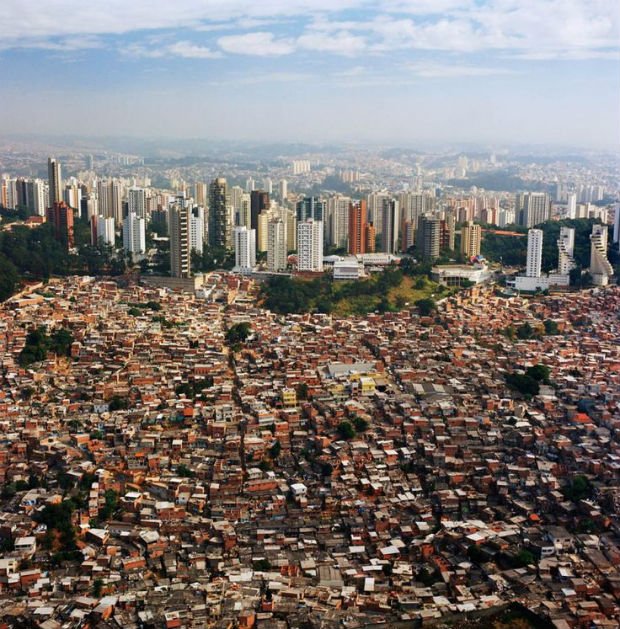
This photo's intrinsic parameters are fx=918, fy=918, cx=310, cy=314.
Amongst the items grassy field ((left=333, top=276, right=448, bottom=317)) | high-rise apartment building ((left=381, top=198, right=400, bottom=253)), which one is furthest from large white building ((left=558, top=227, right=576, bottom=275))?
high-rise apartment building ((left=381, top=198, right=400, bottom=253))

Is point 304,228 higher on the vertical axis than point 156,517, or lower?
higher

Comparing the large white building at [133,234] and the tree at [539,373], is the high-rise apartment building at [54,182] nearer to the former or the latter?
the large white building at [133,234]

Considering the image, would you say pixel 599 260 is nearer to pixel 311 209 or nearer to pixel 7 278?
Result: pixel 311 209

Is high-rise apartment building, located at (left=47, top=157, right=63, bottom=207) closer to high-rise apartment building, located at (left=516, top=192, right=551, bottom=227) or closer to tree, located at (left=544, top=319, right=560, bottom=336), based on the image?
tree, located at (left=544, top=319, right=560, bottom=336)

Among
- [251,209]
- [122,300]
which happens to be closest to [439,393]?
[122,300]

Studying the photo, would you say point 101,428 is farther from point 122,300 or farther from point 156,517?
point 122,300

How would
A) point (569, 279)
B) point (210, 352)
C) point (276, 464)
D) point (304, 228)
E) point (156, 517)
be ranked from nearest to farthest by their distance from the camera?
point (156, 517)
point (276, 464)
point (210, 352)
point (569, 279)
point (304, 228)

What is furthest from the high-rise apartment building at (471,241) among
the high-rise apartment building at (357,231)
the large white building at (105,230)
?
the large white building at (105,230)
